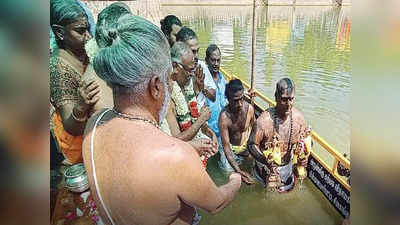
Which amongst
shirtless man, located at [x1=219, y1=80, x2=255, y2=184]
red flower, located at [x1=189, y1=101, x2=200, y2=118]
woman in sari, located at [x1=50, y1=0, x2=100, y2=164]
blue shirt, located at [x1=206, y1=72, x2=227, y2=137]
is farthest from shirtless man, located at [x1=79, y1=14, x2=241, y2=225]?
blue shirt, located at [x1=206, y1=72, x2=227, y2=137]

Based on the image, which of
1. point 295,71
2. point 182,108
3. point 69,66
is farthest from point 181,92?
point 295,71

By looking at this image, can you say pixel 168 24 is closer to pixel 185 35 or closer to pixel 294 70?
pixel 185 35

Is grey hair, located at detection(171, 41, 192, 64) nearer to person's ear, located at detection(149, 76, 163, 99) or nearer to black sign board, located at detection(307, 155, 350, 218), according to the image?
person's ear, located at detection(149, 76, 163, 99)

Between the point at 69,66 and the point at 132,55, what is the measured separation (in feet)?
3.71

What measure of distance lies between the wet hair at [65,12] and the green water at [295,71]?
1643 millimetres

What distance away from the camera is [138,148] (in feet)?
4.03

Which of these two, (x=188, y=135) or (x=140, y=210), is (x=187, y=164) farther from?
(x=188, y=135)

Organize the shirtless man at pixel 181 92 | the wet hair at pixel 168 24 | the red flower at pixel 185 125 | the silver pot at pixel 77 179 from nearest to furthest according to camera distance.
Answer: the silver pot at pixel 77 179, the shirtless man at pixel 181 92, the red flower at pixel 185 125, the wet hair at pixel 168 24

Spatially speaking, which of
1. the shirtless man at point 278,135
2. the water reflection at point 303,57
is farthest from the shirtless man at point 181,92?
the water reflection at point 303,57

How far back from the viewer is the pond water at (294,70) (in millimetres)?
2825

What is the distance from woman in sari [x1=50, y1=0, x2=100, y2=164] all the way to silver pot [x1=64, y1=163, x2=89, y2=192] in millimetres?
263

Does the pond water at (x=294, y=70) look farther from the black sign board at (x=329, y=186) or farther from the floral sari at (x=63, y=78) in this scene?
the floral sari at (x=63, y=78)
